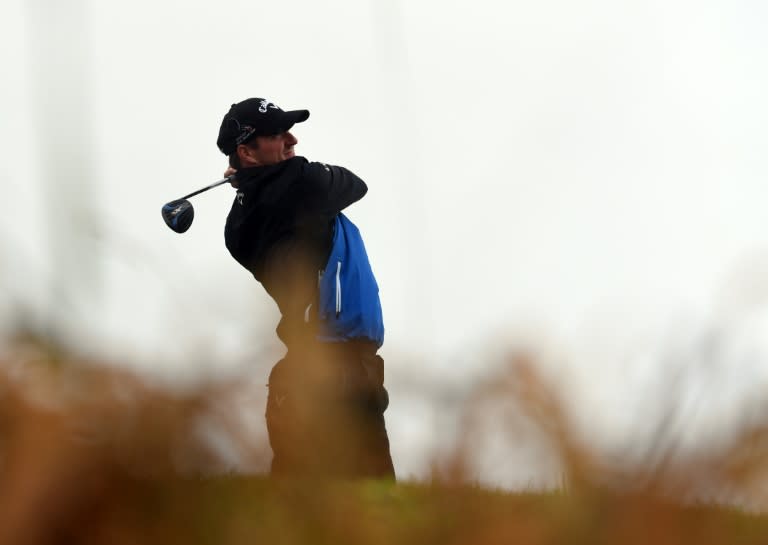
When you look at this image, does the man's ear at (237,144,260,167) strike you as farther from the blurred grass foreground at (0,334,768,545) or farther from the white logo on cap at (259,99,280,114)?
the blurred grass foreground at (0,334,768,545)

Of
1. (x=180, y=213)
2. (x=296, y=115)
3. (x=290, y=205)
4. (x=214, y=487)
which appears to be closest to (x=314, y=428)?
(x=214, y=487)

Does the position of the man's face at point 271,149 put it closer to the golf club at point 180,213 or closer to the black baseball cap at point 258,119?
the black baseball cap at point 258,119

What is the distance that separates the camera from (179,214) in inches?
116

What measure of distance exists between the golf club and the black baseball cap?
330 mm

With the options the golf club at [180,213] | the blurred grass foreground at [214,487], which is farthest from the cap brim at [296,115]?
the blurred grass foreground at [214,487]

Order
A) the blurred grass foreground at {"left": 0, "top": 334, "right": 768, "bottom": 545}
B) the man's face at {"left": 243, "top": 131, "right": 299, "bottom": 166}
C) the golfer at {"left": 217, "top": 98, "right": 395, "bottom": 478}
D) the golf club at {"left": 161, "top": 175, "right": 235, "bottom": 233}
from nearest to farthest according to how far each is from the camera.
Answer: the blurred grass foreground at {"left": 0, "top": 334, "right": 768, "bottom": 545}
the golf club at {"left": 161, "top": 175, "right": 235, "bottom": 233}
the golfer at {"left": 217, "top": 98, "right": 395, "bottom": 478}
the man's face at {"left": 243, "top": 131, "right": 299, "bottom": 166}

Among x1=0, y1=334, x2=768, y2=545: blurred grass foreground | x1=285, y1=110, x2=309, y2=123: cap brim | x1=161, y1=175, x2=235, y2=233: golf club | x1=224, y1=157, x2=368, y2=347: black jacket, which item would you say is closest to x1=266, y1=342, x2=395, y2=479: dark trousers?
x1=0, y1=334, x2=768, y2=545: blurred grass foreground

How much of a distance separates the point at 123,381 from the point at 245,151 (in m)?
2.76

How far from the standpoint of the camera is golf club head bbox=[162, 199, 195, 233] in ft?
9.65

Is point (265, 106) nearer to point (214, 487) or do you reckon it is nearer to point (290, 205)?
point (290, 205)

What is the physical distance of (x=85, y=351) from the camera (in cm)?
72

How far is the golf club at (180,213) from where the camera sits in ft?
9.55

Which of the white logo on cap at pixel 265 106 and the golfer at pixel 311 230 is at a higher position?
the white logo on cap at pixel 265 106

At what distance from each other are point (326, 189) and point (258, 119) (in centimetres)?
32
